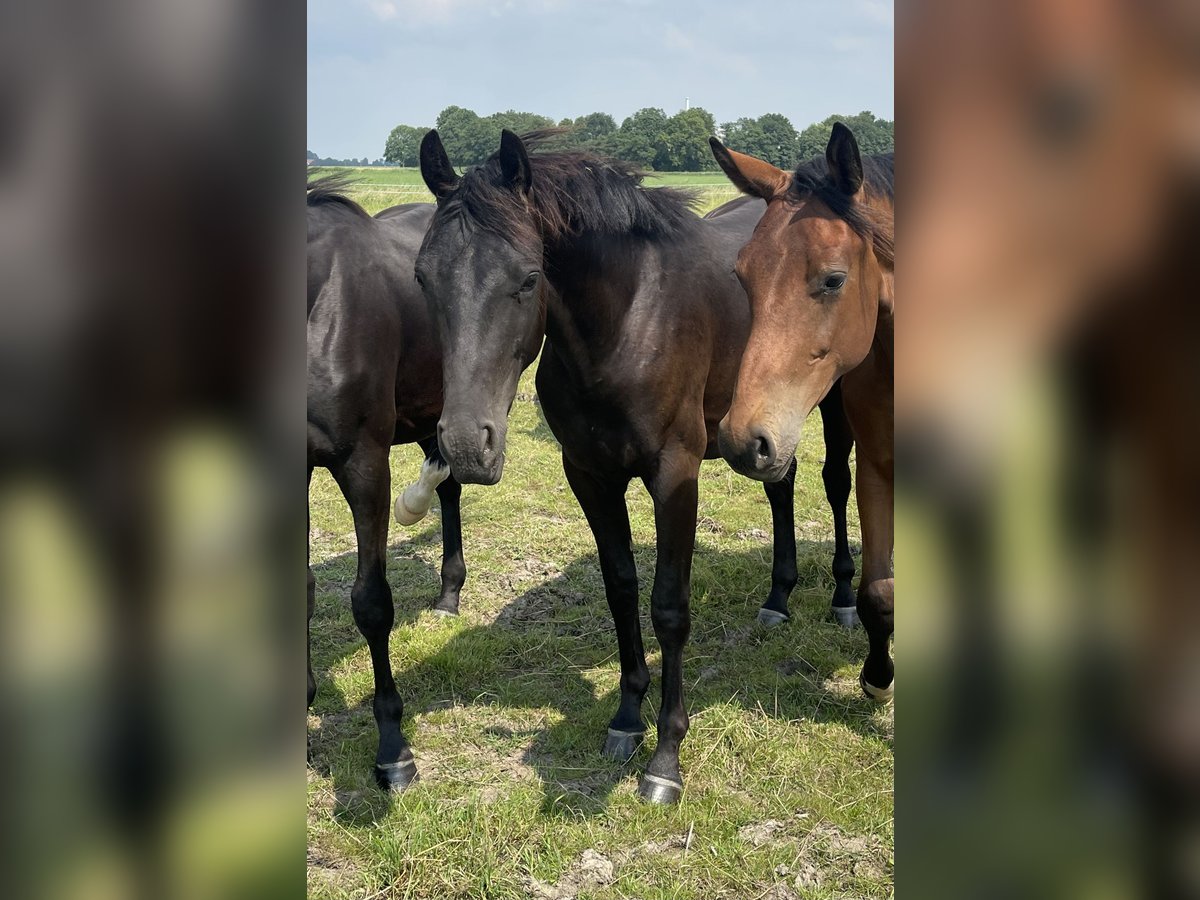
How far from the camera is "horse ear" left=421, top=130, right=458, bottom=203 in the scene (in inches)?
122

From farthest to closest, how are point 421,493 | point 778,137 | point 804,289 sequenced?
1. point 778,137
2. point 421,493
3. point 804,289

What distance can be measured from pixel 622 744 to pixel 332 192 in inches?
114

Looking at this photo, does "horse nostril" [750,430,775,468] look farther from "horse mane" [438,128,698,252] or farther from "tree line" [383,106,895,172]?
"tree line" [383,106,895,172]

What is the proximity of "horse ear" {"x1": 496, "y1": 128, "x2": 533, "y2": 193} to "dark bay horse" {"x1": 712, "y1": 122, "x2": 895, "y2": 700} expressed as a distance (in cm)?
66

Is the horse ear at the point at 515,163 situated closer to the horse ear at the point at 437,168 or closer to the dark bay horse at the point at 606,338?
the dark bay horse at the point at 606,338

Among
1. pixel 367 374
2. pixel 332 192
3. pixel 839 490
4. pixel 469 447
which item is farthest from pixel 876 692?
pixel 332 192

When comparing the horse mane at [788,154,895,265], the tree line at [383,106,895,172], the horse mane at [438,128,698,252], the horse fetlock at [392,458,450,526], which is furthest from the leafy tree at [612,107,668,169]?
the horse mane at [788,154,895,265]

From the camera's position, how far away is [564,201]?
322 centimetres

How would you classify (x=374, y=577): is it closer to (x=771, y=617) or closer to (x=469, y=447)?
(x=469, y=447)
